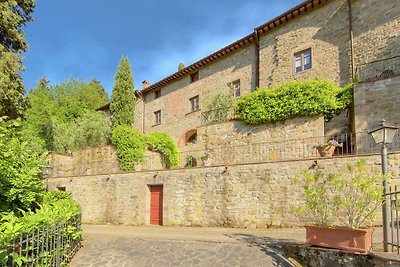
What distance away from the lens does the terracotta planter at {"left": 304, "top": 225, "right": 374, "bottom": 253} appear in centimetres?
596

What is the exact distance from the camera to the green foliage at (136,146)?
63.0 feet

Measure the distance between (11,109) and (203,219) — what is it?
935 cm

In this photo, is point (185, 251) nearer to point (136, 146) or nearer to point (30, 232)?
point (30, 232)

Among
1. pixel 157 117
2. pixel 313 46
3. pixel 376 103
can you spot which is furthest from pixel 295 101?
pixel 157 117

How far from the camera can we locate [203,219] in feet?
40.9

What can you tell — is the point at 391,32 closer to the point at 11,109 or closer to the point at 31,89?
the point at 11,109

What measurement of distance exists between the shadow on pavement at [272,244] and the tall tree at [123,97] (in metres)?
14.3

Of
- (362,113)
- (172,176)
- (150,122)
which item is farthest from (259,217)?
(150,122)

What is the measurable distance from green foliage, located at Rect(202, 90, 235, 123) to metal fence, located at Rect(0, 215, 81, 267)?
11386mm

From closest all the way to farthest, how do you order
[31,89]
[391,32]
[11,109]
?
[11,109] → [391,32] → [31,89]

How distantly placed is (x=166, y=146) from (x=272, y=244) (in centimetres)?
1414

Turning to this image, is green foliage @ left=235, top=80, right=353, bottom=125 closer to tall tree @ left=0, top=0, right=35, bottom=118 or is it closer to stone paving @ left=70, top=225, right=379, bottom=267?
stone paving @ left=70, top=225, right=379, bottom=267

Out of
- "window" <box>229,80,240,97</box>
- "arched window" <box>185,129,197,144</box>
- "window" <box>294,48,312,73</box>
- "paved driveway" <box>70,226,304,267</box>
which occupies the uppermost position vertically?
"window" <box>294,48,312,73</box>

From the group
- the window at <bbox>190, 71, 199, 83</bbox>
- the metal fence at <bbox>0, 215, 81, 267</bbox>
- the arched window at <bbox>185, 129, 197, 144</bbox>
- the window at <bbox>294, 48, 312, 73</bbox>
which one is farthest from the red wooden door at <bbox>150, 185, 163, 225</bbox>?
the window at <bbox>190, 71, 199, 83</bbox>
